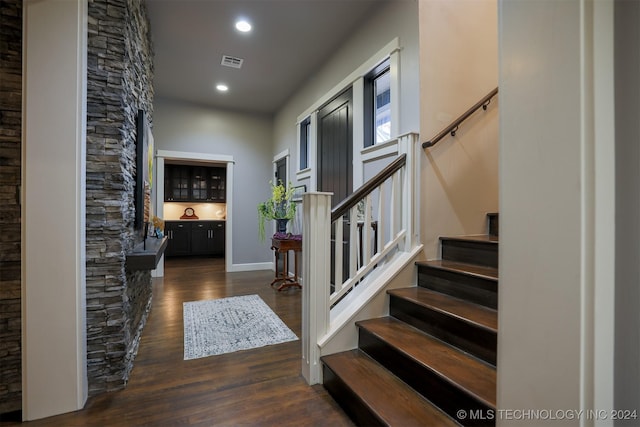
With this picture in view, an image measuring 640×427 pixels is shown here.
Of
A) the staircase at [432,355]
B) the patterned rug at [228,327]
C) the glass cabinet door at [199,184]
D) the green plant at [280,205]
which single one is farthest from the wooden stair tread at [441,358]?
the glass cabinet door at [199,184]

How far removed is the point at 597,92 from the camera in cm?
66

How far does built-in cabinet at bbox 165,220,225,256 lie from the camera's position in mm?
7543

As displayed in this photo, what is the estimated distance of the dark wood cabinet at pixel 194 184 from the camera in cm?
770

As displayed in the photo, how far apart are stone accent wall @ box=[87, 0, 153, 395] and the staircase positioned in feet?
4.69

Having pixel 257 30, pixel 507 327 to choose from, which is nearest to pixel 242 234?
pixel 257 30

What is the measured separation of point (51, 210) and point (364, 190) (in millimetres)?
1938

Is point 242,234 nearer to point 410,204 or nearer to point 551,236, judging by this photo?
point 410,204

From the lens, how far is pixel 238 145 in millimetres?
5918

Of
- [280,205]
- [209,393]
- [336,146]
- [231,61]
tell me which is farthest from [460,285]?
[231,61]

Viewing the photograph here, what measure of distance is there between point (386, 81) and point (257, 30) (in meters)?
1.59

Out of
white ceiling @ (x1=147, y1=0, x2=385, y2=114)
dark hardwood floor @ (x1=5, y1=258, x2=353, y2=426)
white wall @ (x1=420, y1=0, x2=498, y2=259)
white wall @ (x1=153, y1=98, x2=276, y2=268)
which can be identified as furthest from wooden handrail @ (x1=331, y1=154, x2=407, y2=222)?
white wall @ (x1=153, y1=98, x2=276, y2=268)

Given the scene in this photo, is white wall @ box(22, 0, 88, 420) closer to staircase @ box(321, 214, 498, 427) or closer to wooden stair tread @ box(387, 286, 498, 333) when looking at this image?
staircase @ box(321, 214, 498, 427)

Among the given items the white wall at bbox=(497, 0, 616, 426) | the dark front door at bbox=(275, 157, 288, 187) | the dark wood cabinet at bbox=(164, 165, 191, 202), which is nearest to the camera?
the white wall at bbox=(497, 0, 616, 426)

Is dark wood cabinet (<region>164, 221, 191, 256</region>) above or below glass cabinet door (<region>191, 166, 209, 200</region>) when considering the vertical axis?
below
